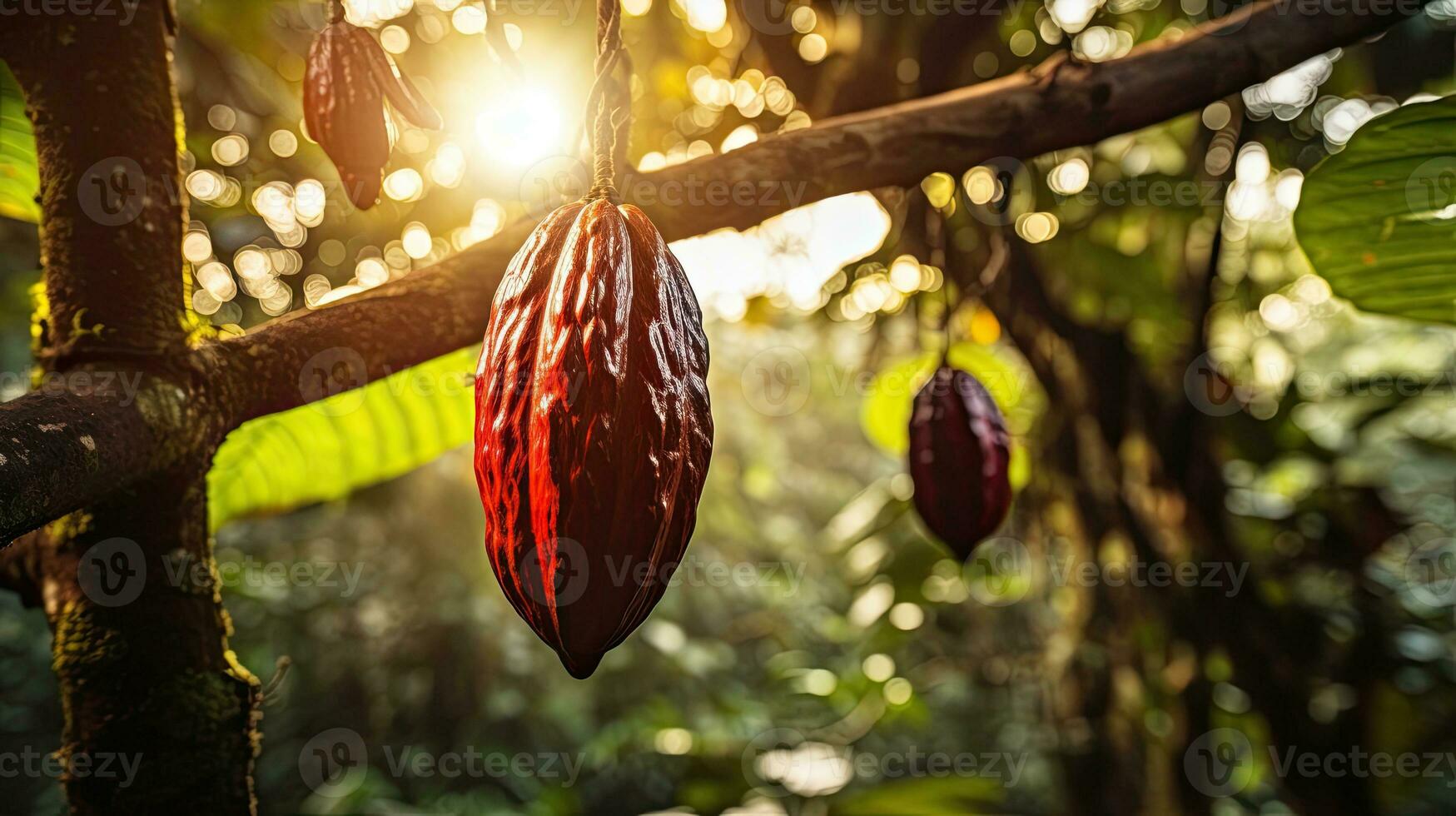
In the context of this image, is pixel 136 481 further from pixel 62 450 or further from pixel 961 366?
pixel 961 366

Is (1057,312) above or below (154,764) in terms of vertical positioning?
above

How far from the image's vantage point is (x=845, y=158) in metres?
0.57

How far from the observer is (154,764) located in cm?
46

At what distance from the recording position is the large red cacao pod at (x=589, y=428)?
35cm

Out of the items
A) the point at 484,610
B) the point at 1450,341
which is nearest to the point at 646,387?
the point at 484,610

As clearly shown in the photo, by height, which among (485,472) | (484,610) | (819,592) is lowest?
(819,592)

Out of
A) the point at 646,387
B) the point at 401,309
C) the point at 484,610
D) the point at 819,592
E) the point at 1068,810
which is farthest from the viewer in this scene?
the point at 819,592

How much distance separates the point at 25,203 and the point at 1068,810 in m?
1.81

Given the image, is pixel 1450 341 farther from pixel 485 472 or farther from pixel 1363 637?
pixel 485 472

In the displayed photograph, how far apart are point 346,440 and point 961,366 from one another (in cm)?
93

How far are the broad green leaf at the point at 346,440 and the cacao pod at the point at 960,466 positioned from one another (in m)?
0.47

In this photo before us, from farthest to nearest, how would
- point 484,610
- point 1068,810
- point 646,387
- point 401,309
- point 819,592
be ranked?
point 819,592, point 484,610, point 1068,810, point 401,309, point 646,387

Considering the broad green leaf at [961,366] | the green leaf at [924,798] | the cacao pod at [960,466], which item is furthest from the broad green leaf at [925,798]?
the cacao pod at [960,466]

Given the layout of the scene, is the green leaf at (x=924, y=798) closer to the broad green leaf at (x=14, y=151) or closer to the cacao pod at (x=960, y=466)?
the cacao pod at (x=960, y=466)
